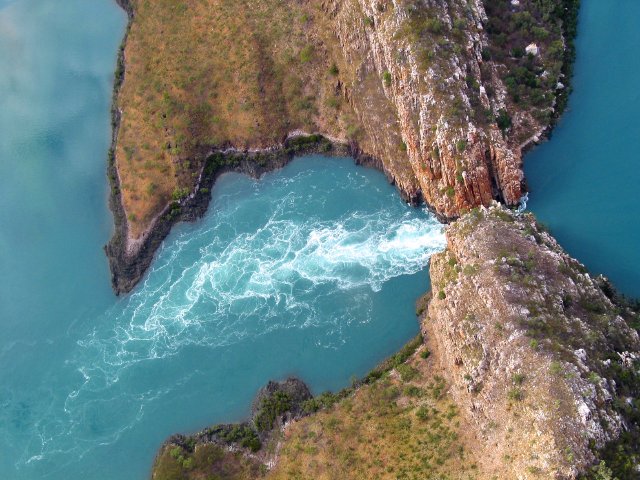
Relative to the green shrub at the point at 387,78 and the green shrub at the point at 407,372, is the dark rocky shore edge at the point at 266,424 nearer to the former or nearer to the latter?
the green shrub at the point at 407,372

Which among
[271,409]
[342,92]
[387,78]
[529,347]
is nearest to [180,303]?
[271,409]

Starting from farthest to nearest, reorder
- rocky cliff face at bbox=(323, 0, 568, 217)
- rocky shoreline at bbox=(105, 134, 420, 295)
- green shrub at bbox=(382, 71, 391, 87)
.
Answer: green shrub at bbox=(382, 71, 391, 87) < rocky shoreline at bbox=(105, 134, 420, 295) < rocky cliff face at bbox=(323, 0, 568, 217)

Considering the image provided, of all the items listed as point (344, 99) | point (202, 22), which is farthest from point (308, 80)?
point (202, 22)

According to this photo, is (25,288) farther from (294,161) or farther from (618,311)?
(618,311)

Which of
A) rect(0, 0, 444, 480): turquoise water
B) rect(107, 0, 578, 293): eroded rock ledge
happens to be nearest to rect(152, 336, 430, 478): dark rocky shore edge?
rect(0, 0, 444, 480): turquoise water

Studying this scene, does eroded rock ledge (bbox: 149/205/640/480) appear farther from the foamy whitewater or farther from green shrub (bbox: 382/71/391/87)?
green shrub (bbox: 382/71/391/87)

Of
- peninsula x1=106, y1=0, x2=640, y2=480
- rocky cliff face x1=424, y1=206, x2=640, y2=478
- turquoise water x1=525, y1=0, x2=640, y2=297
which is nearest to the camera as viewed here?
rocky cliff face x1=424, y1=206, x2=640, y2=478
